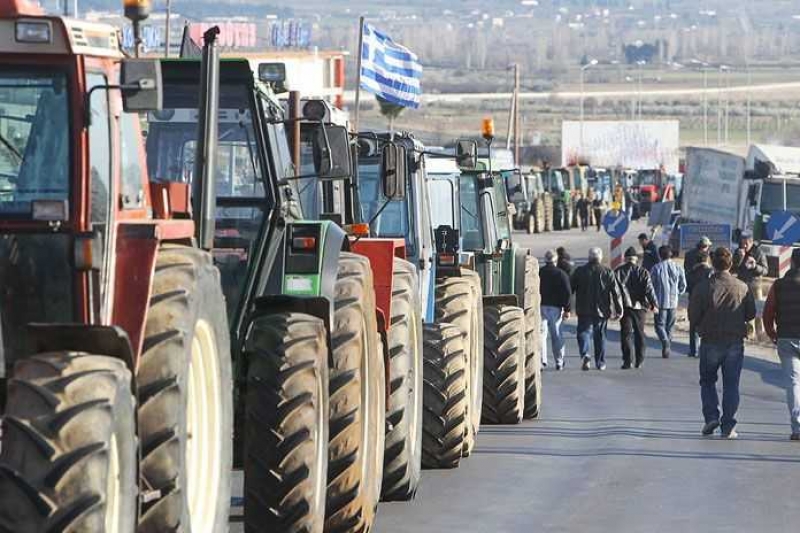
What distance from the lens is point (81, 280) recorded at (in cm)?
840

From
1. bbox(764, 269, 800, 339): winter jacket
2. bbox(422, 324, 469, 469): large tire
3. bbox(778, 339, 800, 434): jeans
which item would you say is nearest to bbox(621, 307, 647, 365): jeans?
bbox(778, 339, 800, 434): jeans

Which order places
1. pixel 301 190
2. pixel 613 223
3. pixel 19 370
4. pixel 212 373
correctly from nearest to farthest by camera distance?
pixel 19 370 < pixel 212 373 < pixel 301 190 < pixel 613 223

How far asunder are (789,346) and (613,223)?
66.9 ft

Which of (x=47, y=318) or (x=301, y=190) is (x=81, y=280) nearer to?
(x=47, y=318)

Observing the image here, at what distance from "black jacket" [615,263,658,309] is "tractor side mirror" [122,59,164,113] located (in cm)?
2136

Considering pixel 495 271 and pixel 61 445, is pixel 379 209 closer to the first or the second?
pixel 495 271

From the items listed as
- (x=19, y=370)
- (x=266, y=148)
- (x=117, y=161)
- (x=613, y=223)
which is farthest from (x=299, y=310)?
(x=613, y=223)

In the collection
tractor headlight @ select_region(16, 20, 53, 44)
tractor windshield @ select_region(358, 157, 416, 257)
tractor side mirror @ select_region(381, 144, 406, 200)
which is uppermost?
tractor headlight @ select_region(16, 20, 53, 44)

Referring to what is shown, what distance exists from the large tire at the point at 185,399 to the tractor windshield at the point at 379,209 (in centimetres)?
743

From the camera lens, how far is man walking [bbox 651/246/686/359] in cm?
3109

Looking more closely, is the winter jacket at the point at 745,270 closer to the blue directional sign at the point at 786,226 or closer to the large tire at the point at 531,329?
the blue directional sign at the point at 786,226

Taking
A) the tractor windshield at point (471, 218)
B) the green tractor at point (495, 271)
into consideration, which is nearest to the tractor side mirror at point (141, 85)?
the green tractor at point (495, 271)

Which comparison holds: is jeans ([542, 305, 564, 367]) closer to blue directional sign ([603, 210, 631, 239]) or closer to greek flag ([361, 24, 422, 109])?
greek flag ([361, 24, 422, 109])

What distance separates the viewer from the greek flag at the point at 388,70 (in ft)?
98.8
